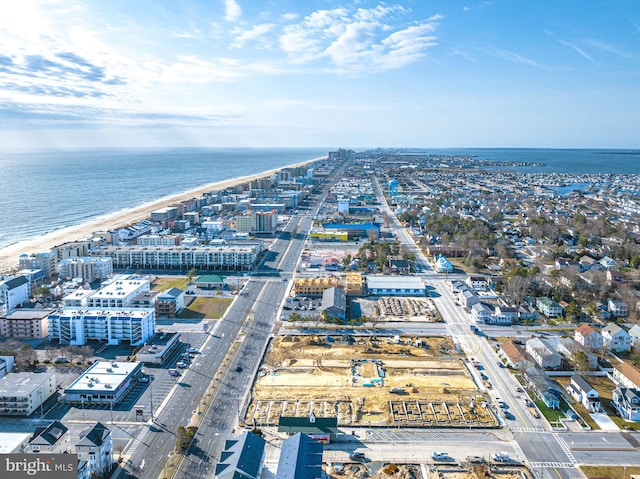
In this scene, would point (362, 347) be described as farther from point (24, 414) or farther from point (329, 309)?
point (24, 414)

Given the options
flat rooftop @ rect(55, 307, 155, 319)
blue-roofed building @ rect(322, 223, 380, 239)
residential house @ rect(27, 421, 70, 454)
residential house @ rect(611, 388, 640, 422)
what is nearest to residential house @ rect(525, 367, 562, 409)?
residential house @ rect(611, 388, 640, 422)

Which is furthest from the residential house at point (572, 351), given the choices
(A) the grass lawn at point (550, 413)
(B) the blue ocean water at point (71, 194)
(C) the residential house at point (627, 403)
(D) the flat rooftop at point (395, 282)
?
(B) the blue ocean water at point (71, 194)

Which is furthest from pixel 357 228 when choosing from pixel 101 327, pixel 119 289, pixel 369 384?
pixel 369 384

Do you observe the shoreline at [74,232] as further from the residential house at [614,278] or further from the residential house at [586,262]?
the residential house at [586,262]

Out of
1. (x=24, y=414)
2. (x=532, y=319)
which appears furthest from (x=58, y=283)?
(x=532, y=319)

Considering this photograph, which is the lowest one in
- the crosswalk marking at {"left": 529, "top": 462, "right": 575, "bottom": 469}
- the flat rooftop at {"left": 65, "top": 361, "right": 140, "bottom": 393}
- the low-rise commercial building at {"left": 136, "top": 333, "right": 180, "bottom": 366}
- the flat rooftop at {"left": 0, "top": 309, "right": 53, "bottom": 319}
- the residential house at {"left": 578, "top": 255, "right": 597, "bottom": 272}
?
the crosswalk marking at {"left": 529, "top": 462, "right": 575, "bottom": 469}

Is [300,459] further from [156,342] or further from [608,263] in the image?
[608,263]

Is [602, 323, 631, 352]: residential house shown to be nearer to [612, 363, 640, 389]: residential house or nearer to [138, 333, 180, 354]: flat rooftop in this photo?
[612, 363, 640, 389]: residential house
